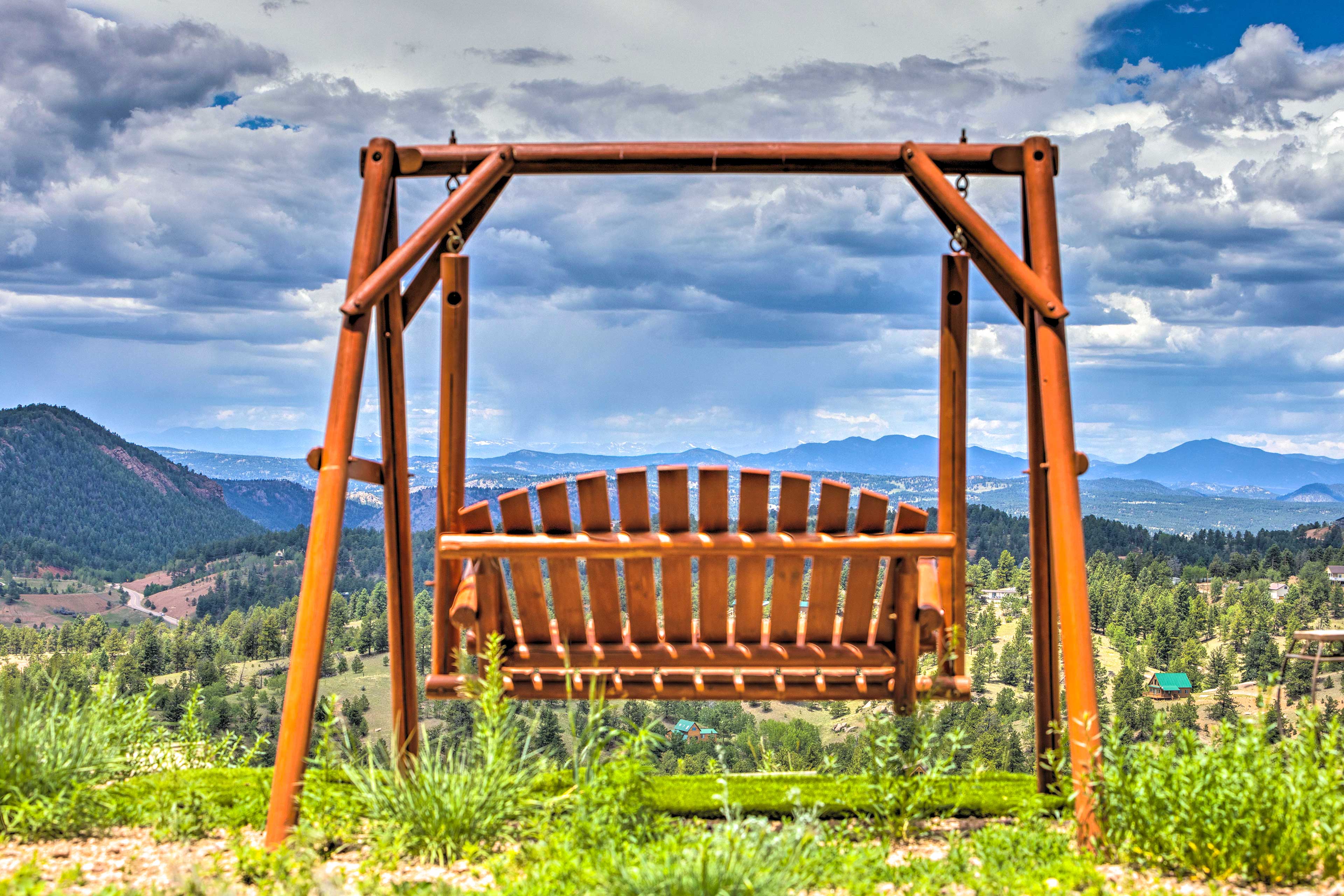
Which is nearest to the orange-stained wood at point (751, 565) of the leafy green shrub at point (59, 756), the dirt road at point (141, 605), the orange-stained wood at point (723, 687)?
the orange-stained wood at point (723, 687)

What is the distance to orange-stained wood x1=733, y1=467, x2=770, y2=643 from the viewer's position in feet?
13.8

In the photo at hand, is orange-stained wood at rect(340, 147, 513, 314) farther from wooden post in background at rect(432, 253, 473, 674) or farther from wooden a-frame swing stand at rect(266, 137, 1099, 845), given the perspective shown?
wooden post in background at rect(432, 253, 473, 674)

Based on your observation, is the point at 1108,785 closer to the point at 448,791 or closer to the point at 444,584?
the point at 448,791

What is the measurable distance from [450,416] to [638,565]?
1.20 meters

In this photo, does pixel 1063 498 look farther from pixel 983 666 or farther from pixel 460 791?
pixel 983 666

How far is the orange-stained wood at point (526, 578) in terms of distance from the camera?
14.2ft

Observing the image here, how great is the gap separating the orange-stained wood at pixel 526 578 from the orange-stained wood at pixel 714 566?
76 centimetres

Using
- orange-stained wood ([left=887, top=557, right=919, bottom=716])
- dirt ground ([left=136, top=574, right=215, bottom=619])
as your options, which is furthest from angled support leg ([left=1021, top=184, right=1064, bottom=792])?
dirt ground ([left=136, top=574, right=215, bottom=619])

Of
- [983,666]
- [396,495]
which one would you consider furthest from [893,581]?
[983,666]

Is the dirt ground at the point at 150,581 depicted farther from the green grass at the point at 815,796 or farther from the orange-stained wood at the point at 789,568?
the orange-stained wood at the point at 789,568

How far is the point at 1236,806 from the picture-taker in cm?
346

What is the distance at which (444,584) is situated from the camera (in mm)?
4594

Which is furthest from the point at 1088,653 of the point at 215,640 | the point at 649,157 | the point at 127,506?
the point at 127,506

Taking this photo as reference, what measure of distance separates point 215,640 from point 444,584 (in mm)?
114718
